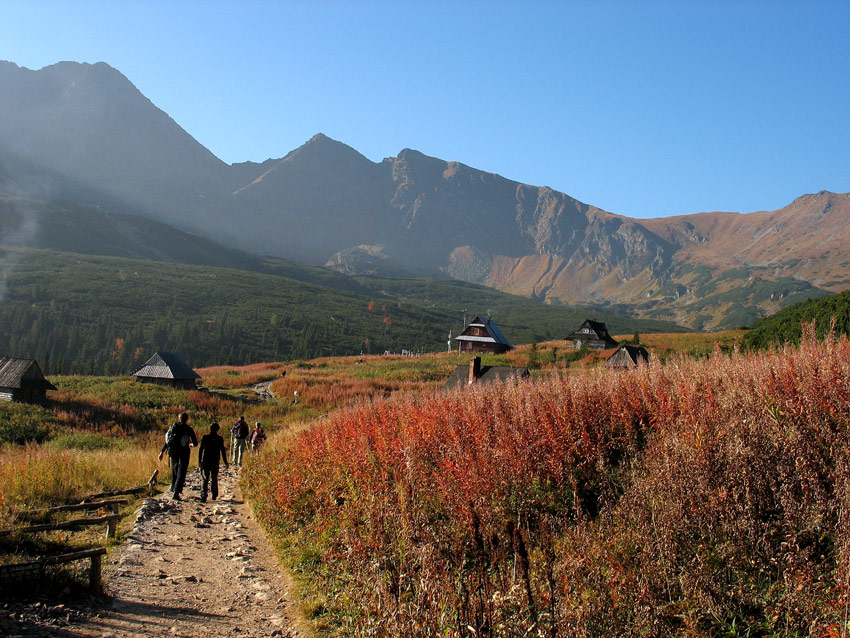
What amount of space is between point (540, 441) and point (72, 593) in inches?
222

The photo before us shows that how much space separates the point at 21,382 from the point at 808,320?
44399mm

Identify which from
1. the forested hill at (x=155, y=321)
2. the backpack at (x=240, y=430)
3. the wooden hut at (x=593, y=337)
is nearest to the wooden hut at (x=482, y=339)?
the wooden hut at (x=593, y=337)

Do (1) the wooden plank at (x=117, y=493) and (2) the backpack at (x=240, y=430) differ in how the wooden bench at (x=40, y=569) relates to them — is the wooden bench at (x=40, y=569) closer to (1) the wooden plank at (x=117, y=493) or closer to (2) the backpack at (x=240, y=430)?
(1) the wooden plank at (x=117, y=493)

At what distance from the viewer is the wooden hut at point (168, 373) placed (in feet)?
172

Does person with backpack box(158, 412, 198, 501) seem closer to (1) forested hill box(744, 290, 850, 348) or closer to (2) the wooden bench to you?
(2) the wooden bench

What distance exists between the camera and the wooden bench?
6.06 m

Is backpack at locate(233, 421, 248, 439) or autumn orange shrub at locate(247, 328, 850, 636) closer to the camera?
autumn orange shrub at locate(247, 328, 850, 636)

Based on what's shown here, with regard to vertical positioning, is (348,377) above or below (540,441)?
below

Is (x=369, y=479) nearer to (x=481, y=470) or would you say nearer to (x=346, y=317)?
(x=481, y=470)

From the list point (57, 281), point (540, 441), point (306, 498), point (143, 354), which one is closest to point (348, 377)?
point (306, 498)

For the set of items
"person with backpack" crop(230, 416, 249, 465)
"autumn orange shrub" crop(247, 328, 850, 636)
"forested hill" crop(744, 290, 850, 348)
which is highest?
"forested hill" crop(744, 290, 850, 348)

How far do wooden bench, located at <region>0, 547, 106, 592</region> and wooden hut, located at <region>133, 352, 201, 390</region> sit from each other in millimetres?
48811

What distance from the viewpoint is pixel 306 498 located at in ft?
33.3

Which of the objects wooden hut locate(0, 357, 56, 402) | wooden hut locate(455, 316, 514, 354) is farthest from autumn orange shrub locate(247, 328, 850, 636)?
wooden hut locate(455, 316, 514, 354)
